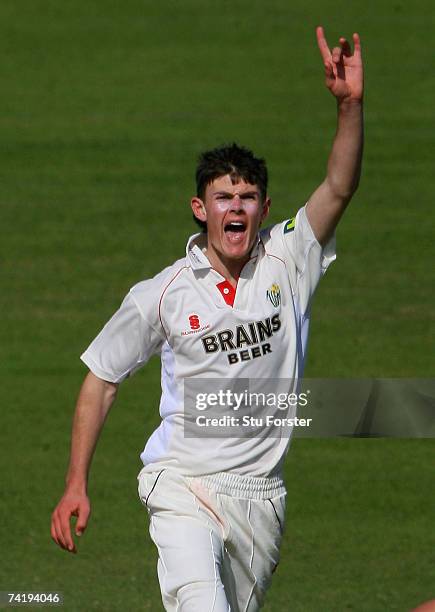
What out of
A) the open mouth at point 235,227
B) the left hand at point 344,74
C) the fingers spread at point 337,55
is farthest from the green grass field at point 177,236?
the fingers spread at point 337,55

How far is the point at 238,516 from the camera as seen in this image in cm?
628

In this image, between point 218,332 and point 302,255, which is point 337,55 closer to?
point 302,255

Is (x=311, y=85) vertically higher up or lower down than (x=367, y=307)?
higher up

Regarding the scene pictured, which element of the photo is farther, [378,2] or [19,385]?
[378,2]

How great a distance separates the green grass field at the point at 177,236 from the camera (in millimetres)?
9531

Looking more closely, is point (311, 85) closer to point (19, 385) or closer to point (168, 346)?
point (19, 385)

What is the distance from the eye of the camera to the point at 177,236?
579 inches

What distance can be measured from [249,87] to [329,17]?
5.51 ft

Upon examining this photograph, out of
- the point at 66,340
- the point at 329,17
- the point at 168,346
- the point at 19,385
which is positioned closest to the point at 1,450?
the point at 19,385

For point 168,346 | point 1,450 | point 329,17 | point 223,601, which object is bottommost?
point 1,450

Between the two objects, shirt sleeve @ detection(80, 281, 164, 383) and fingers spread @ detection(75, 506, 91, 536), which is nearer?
fingers spread @ detection(75, 506, 91, 536)

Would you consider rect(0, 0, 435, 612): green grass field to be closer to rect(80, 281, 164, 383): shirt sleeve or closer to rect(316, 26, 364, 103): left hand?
rect(80, 281, 164, 383): shirt sleeve

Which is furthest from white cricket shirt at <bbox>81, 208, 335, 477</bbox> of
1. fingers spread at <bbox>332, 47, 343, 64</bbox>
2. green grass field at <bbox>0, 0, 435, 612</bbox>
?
green grass field at <bbox>0, 0, 435, 612</bbox>

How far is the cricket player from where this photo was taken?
6.25 m
